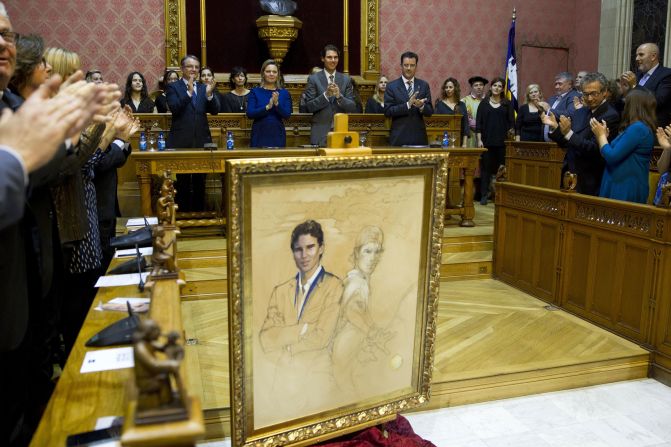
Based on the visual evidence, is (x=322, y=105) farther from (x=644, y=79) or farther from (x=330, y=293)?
(x=330, y=293)

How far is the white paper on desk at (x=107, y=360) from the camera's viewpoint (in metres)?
1.72

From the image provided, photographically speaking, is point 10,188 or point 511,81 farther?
point 511,81

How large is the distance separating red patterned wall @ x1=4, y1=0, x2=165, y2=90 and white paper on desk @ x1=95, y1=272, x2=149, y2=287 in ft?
20.3

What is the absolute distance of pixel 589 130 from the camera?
14.3 ft

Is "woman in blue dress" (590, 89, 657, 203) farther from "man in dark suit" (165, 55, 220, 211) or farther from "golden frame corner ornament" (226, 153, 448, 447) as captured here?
"man in dark suit" (165, 55, 220, 211)

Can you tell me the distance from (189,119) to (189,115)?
0.04 metres

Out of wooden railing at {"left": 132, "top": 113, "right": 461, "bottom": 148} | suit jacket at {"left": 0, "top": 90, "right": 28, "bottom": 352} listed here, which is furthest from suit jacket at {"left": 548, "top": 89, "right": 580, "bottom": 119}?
suit jacket at {"left": 0, "top": 90, "right": 28, "bottom": 352}

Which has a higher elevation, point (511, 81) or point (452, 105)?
point (511, 81)

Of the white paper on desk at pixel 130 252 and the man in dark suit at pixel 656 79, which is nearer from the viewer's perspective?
the white paper on desk at pixel 130 252

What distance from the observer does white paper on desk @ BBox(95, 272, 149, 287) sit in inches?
94.3

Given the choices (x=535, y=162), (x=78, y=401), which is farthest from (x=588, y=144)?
(x=78, y=401)

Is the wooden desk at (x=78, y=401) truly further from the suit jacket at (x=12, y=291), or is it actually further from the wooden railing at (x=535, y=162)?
the wooden railing at (x=535, y=162)

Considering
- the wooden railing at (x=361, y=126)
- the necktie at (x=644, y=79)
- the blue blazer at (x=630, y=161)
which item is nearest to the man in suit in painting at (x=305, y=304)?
the blue blazer at (x=630, y=161)

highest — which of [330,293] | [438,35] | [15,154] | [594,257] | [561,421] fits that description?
[438,35]
